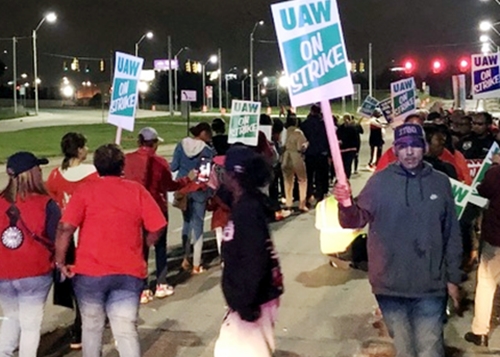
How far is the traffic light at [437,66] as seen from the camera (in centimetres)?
3008

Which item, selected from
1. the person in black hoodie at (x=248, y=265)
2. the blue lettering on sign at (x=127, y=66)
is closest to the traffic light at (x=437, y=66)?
the blue lettering on sign at (x=127, y=66)

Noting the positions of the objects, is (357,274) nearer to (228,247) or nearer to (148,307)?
(148,307)

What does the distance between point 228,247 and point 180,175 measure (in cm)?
545

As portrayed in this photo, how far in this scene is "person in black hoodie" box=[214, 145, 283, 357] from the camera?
4.36 metres

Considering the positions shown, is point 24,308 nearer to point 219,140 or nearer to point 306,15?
point 306,15

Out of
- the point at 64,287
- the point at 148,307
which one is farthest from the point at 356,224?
the point at 148,307

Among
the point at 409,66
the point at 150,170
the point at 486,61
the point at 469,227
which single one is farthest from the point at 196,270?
the point at 409,66

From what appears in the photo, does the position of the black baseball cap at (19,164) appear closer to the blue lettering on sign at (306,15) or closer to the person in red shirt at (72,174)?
the person in red shirt at (72,174)

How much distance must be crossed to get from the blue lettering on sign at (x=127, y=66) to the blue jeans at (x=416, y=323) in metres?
4.94

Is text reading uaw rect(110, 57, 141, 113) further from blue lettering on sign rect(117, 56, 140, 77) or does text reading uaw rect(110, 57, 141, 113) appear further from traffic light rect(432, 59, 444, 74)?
traffic light rect(432, 59, 444, 74)

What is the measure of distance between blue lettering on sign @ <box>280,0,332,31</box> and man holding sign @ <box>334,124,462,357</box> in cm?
86

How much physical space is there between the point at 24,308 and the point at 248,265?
6.69 feet

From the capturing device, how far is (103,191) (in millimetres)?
5355

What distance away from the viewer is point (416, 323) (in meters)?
4.94
